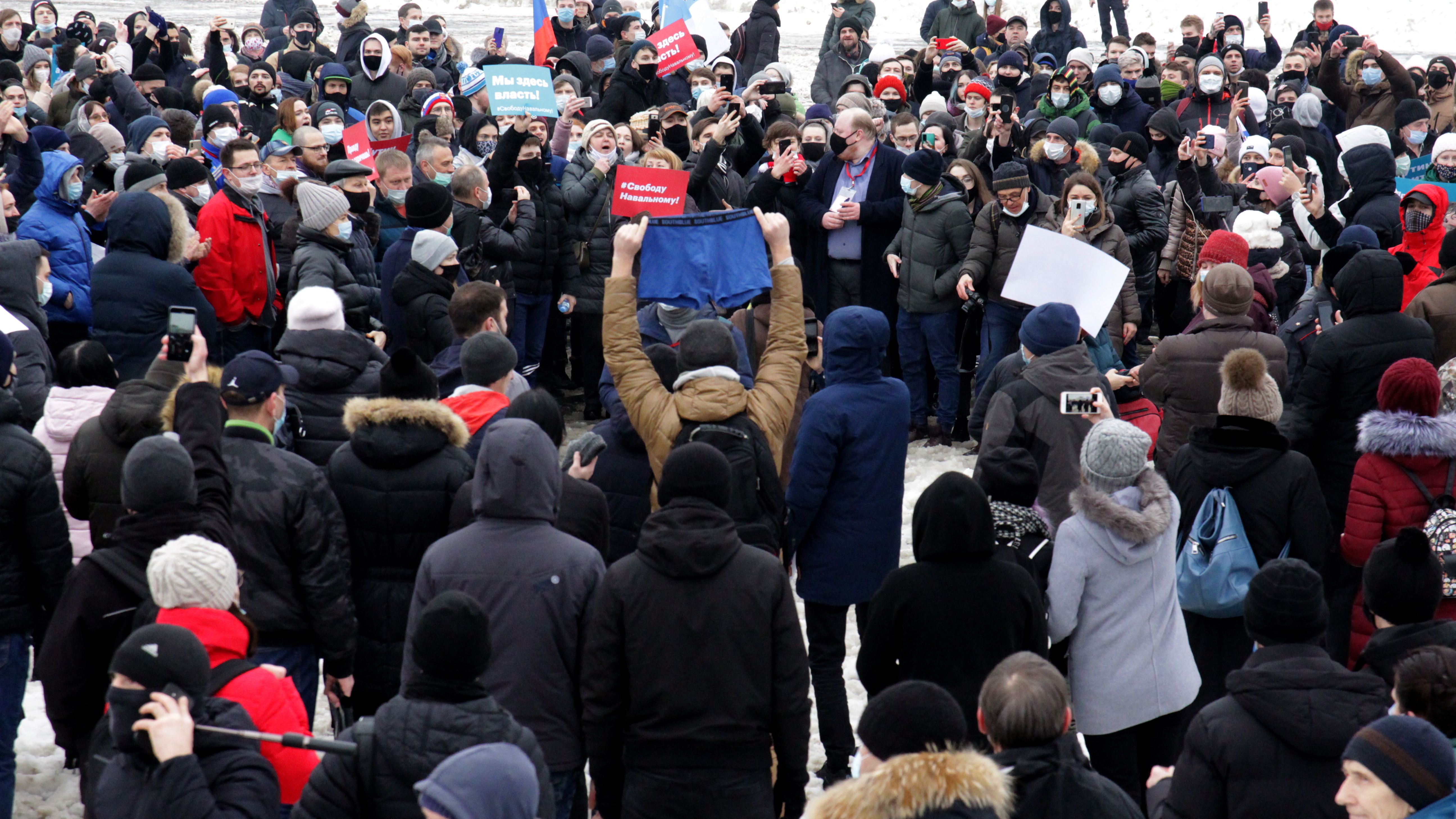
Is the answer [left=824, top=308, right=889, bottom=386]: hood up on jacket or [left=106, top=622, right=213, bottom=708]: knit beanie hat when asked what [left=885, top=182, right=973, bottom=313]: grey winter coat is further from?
[left=106, top=622, right=213, bottom=708]: knit beanie hat

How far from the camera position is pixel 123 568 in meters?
3.82

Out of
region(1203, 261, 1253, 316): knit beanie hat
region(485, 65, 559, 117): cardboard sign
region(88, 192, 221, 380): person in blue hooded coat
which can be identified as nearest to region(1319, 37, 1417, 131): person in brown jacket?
region(1203, 261, 1253, 316): knit beanie hat

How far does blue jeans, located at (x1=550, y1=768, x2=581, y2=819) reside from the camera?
406 centimetres

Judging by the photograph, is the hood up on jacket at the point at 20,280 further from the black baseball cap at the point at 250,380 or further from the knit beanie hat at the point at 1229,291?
the knit beanie hat at the point at 1229,291

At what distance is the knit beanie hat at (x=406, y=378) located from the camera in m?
4.71

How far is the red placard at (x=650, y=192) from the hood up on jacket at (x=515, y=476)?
381cm

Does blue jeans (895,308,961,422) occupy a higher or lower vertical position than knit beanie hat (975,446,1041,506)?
lower

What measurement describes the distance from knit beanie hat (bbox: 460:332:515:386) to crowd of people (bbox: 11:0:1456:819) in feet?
0.14

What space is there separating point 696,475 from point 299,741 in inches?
51.8

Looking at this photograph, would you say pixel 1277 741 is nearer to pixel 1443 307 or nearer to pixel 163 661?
pixel 163 661

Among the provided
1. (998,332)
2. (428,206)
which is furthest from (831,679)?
(998,332)

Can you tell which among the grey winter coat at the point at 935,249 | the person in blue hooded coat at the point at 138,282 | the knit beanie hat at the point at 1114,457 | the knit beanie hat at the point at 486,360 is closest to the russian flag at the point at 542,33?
the grey winter coat at the point at 935,249

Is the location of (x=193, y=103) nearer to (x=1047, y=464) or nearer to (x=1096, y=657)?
(x=1047, y=464)

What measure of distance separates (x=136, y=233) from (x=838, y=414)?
3926mm
